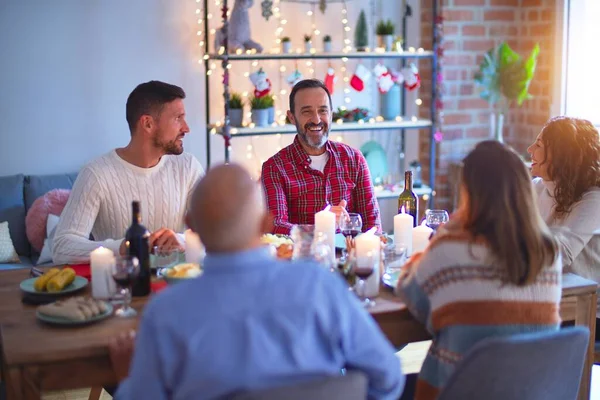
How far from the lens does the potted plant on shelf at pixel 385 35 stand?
4863mm

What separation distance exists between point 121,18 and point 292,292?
11.3ft

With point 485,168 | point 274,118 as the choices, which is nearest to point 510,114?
point 274,118

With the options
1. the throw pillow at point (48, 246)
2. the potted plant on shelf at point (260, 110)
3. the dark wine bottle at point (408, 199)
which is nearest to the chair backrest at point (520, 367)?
the dark wine bottle at point (408, 199)

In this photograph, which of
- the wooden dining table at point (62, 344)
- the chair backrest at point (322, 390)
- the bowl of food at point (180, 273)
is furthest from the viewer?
the bowl of food at point (180, 273)

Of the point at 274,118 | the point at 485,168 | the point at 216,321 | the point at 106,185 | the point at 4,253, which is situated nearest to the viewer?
the point at 216,321

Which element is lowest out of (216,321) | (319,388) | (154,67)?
(319,388)

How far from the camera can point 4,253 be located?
4031 mm

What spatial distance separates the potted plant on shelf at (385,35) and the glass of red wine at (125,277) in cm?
310

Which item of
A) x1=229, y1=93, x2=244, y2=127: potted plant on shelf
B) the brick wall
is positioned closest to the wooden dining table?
x1=229, y1=93, x2=244, y2=127: potted plant on shelf

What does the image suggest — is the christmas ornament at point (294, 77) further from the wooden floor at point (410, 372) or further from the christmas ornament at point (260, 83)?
the wooden floor at point (410, 372)

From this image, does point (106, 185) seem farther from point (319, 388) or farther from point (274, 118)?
point (274, 118)

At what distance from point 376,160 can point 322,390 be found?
3684mm

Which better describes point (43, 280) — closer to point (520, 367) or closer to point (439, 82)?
point (520, 367)

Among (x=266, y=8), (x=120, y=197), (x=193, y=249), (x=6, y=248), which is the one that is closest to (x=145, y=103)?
(x=120, y=197)
